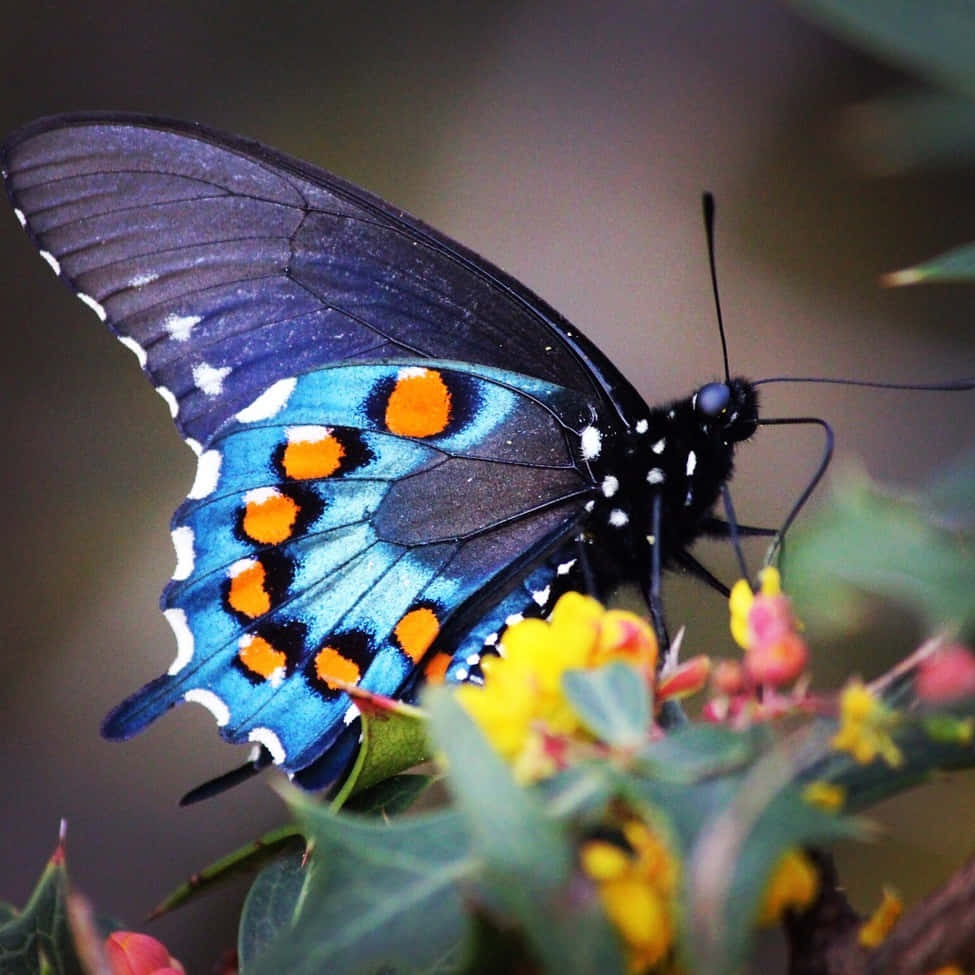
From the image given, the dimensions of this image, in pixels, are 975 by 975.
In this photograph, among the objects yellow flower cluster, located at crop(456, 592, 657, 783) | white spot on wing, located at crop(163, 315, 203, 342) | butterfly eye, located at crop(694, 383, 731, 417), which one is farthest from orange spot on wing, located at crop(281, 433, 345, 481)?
yellow flower cluster, located at crop(456, 592, 657, 783)

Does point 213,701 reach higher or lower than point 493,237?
lower

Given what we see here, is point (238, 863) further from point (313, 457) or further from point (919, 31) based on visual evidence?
point (919, 31)

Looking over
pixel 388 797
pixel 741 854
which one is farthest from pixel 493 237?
pixel 741 854

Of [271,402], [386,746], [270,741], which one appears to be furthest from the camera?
[271,402]

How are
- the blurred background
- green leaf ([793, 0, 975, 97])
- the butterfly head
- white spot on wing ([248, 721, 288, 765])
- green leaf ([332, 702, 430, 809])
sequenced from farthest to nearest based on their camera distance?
the blurred background < the butterfly head < white spot on wing ([248, 721, 288, 765]) < green leaf ([332, 702, 430, 809]) < green leaf ([793, 0, 975, 97])

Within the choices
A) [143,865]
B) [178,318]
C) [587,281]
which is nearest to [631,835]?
[178,318]

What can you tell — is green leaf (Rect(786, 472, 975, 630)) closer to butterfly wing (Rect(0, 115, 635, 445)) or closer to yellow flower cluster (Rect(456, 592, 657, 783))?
yellow flower cluster (Rect(456, 592, 657, 783))

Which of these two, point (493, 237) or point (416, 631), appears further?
point (493, 237)
